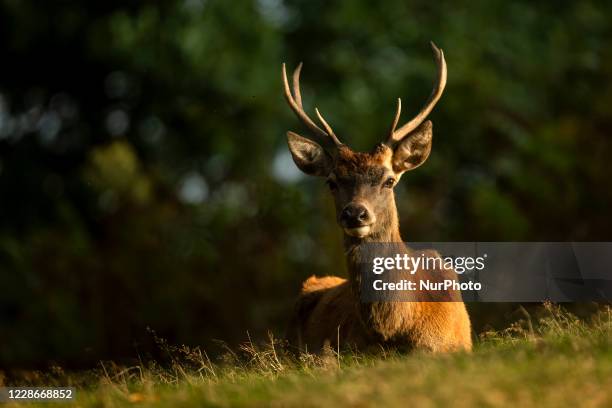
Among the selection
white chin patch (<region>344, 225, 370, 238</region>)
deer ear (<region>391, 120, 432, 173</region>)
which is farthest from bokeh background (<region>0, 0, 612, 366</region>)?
white chin patch (<region>344, 225, 370, 238</region>)

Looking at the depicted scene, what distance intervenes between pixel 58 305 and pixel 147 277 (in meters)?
1.58

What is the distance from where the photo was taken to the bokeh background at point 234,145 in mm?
20031

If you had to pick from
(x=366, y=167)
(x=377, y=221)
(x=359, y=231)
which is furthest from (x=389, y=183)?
(x=359, y=231)

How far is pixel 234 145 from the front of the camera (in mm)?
24406

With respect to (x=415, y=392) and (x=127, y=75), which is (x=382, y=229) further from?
(x=127, y=75)

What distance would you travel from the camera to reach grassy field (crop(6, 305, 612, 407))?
18.5ft

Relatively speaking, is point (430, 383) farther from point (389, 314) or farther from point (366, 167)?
→ point (366, 167)

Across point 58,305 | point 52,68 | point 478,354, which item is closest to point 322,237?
point 58,305

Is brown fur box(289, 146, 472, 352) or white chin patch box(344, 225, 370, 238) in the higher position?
white chin patch box(344, 225, 370, 238)

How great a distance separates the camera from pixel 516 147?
75.3 ft

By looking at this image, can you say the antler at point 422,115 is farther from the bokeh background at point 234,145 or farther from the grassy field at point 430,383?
the bokeh background at point 234,145

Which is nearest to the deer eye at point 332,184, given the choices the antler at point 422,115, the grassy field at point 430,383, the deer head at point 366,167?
the deer head at point 366,167

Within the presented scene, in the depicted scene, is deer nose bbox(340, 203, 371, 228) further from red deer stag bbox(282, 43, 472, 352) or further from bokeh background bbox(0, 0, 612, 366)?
bokeh background bbox(0, 0, 612, 366)

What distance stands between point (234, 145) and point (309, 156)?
14.8 m
